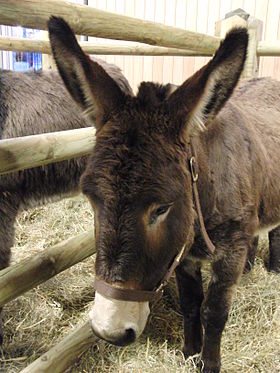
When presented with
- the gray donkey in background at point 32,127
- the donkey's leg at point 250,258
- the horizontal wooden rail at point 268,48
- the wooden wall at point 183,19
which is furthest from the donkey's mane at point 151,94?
the wooden wall at point 183,19

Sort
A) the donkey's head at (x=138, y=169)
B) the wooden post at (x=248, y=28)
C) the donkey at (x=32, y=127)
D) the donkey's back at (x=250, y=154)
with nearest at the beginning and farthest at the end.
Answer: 1. the donkey's head at (x=138, y=169)
2. the donkey's back at (x=250, y=154)
3. the donkey at (x=32, y=127)
4. the wooden post at (x=248, y=28)

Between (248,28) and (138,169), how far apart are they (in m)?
2.68

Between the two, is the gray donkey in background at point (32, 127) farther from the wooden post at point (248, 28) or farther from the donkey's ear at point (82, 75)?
the wooden post at point (248, 28)

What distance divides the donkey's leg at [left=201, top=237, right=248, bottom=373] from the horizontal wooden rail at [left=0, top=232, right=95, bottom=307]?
743 mm

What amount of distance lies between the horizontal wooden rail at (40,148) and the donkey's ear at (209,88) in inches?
22.2

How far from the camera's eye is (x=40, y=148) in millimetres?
A: 1518

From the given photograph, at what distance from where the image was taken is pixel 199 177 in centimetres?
155

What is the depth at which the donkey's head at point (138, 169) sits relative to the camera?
1.20m

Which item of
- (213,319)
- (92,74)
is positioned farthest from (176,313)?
(92,74)

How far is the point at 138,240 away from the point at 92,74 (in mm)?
612

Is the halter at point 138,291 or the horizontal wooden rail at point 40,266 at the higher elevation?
the halter at point 138,291

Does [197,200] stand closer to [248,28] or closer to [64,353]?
[64,353]

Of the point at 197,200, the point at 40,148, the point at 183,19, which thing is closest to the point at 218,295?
the point at 197,200

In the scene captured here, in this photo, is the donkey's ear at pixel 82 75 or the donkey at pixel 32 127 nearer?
the donkey's ear at pixel 82 75
